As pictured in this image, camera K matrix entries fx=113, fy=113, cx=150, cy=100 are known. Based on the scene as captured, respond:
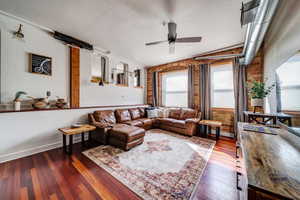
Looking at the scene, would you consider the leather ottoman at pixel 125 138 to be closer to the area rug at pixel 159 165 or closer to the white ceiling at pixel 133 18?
the area rug at pixel 159 165

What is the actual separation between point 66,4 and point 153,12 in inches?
59.5

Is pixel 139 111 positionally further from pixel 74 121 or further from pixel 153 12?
pixel 153 12

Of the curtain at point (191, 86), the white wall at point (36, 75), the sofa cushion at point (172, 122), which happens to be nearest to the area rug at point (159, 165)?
the sofa cushion at point (172, 122)

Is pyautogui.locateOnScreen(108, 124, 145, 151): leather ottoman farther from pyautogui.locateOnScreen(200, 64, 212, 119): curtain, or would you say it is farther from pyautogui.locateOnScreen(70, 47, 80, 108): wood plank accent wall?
pyautogui.locateOnScreen(200, 64, 212, 119): curtain

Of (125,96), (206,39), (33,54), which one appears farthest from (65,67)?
Answer: (206,39)

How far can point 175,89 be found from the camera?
16.6ft

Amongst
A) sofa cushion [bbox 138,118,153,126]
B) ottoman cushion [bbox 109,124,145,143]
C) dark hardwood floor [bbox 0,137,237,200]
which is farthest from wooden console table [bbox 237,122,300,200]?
sofa cushion [bbox 138,118,153,126]

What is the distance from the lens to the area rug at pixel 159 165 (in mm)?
1531

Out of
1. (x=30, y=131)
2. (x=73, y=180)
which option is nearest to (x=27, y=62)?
(x=30, y=131)

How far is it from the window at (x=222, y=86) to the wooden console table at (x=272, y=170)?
2.79 meters

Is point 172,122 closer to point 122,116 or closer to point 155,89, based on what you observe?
point 122,116

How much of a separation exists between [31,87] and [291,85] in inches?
176

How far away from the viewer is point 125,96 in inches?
185

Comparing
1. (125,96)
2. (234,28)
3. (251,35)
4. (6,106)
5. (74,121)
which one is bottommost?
(74,121)
